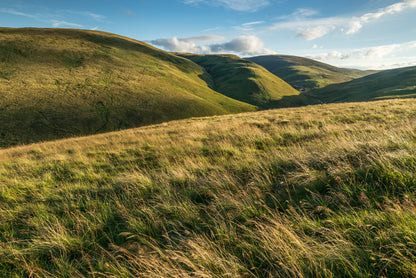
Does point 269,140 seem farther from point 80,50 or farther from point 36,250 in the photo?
point 80,50

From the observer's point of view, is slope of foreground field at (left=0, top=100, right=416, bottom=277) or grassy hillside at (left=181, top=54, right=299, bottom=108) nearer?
slope of foreground field at (left=0, top=100, right=416, bottom=277)

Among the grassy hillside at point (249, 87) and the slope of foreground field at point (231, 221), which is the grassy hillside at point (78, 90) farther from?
the slope of foreground field at point (231, 221)

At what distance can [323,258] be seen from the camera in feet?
6.12

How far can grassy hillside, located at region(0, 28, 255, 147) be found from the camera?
142 feet

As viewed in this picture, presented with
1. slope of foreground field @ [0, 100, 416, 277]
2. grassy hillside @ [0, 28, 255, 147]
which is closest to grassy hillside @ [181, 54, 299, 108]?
grassy hillside @ [0, 28, 255, 147]

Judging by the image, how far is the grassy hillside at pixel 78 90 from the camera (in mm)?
43281

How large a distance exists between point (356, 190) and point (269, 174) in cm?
155

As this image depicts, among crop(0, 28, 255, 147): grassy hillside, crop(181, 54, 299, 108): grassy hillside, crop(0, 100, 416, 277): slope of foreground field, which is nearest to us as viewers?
crop(0, 100, 416, 277): slope of foreground field

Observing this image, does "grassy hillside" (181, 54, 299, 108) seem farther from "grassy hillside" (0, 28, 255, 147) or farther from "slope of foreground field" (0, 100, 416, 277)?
"slope of foreground field" (0, 100, 416, 277)

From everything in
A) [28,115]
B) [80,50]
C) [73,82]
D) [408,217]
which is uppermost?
[80,50]

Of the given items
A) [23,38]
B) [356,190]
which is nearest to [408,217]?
[356,190]

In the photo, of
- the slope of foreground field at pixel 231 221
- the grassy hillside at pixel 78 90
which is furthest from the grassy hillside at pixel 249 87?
the slope of foreground field at pixel 231 221

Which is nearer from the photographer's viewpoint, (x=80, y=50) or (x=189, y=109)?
(x=189, y=109)

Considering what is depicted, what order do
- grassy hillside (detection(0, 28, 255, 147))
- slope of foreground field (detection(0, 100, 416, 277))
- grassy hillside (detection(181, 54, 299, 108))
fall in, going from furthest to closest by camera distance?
1. grassy hillside (detection(181, 54, 299, 108))
2. grassy hillside (detection(0, 28, 255, 147))
3. slope of foreground field (detection(0, 100, 416, 277))
